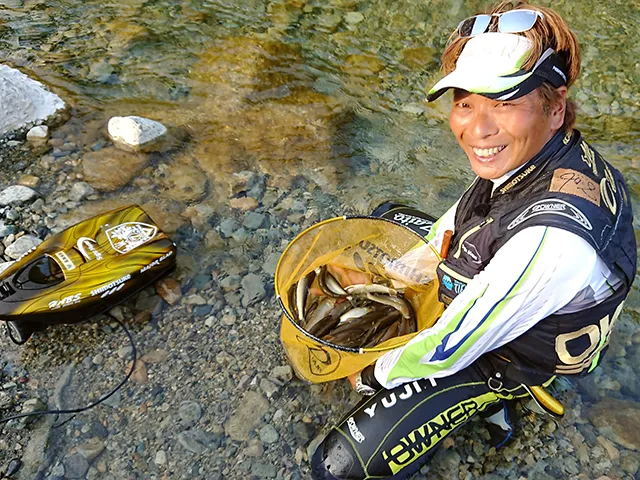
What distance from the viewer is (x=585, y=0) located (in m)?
7.16

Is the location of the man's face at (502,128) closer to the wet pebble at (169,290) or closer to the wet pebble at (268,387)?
the wet pebble at (268,387)

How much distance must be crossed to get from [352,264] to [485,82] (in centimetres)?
176

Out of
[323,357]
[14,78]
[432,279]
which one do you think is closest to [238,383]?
[323,357]

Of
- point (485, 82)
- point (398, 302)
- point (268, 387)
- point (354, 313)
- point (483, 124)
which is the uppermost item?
point (485, 82)

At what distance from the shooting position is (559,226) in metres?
2.05

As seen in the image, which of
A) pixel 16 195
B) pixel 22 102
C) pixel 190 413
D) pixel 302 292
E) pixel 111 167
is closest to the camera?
pixel 190 413

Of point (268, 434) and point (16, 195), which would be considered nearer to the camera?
point (268, 434)

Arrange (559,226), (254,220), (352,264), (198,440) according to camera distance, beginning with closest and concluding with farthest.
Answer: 1. (559,226)
2. (198,440)
3. (352,264)
4. (254,220)

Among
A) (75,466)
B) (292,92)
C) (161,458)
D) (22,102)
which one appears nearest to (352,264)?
(161,458)

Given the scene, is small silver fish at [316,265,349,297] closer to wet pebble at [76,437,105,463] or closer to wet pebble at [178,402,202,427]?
wet pebble at [178,402,202,427]

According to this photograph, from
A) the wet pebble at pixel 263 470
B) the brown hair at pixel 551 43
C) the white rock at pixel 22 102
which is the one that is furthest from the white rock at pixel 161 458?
the white rock at pixel 22 102

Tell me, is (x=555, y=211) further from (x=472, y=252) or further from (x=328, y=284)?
(x=328, y=284)

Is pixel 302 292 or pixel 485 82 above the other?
pixel 485 82

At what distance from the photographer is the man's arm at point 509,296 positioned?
6.79ft
